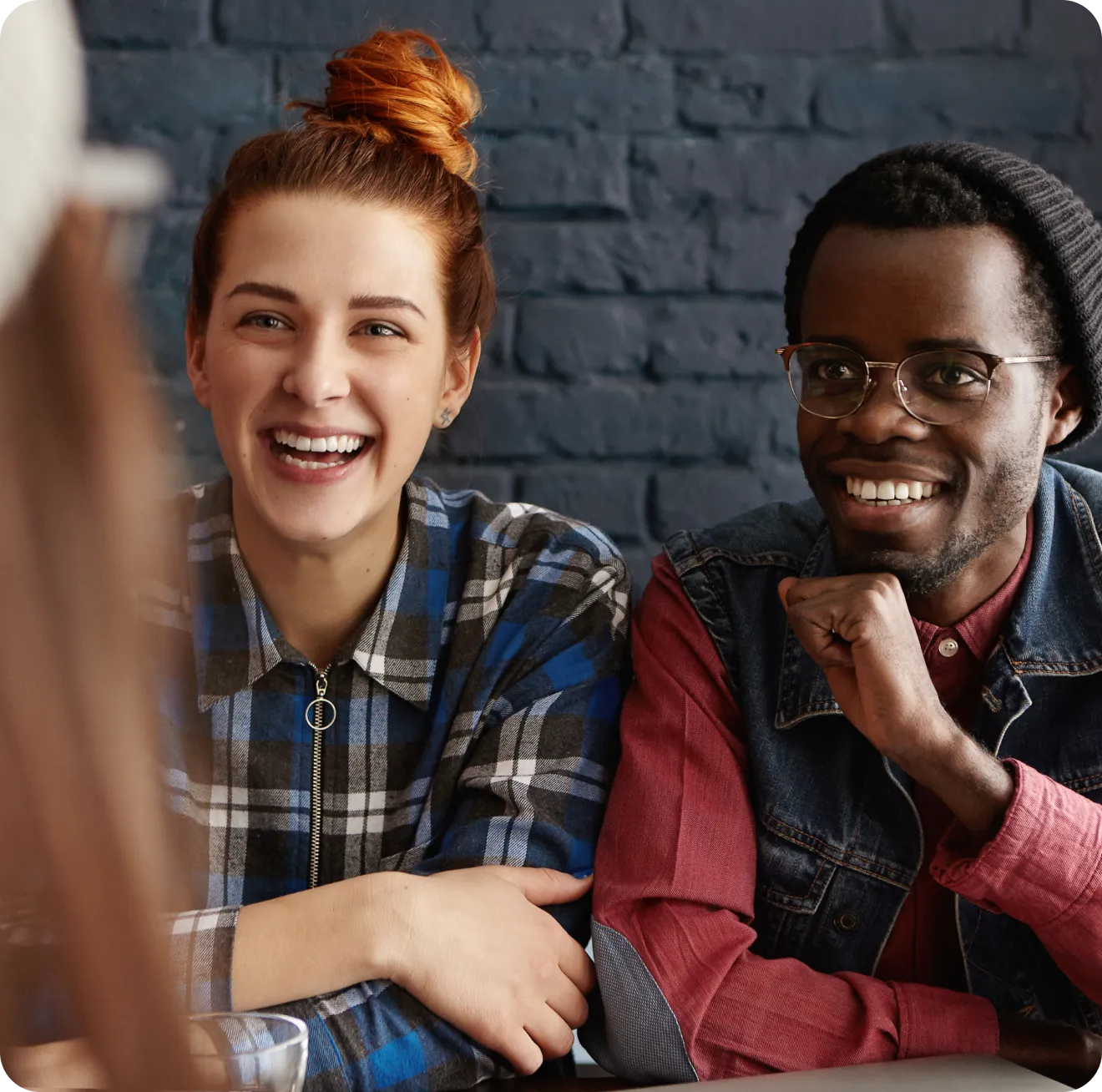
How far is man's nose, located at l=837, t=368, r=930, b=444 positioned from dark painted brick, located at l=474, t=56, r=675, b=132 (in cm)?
56

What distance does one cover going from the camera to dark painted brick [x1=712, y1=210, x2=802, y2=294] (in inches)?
60.8

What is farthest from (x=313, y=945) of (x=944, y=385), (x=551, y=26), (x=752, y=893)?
(x=551, y=26)

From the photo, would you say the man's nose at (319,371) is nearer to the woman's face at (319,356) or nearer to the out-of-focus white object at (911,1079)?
the woman's face at (319,356)

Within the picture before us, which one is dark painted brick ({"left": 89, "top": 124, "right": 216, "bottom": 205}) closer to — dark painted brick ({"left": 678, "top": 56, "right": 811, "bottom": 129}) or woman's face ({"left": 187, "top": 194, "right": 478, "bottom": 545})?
woman's face ({"left": 187, "top": 194, "right": 478, "bottom": 545})

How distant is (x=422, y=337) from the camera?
1.30m

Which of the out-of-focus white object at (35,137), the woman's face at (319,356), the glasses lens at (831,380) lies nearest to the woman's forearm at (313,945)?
the woman's face at (319,356)

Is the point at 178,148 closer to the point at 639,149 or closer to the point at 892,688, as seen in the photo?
the point at 639,149

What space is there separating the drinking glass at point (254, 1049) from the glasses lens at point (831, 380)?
77 cm

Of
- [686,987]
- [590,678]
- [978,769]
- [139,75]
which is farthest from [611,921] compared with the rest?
[139,75]

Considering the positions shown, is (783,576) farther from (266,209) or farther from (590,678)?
(266,209)

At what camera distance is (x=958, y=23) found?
155 cm

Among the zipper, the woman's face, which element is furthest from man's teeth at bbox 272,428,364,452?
the zipper

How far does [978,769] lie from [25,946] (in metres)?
0.94

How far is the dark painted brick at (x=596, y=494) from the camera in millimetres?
1575
